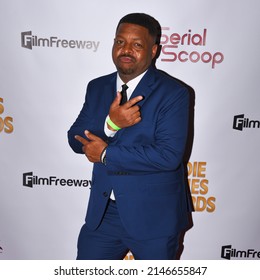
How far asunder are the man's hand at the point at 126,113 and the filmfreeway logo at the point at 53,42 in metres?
0.82

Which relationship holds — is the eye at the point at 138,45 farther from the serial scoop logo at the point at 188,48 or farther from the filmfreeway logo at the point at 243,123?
the filmfreeway logo at the point at 243,123

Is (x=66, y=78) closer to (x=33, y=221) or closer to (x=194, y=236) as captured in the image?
(x=33, y=221)

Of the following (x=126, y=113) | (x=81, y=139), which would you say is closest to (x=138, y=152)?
(x=126, y=113)

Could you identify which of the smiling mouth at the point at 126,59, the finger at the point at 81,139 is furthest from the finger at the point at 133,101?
the finger at the point at 81,139

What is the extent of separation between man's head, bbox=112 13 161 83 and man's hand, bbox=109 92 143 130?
0.20 metres

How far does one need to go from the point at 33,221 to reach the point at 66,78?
1200 mm

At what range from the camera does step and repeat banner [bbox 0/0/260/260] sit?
2.34 m

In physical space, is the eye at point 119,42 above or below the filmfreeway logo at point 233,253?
above

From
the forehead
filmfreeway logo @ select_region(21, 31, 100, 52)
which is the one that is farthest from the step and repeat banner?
the forehead

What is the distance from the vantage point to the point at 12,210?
2.72 m

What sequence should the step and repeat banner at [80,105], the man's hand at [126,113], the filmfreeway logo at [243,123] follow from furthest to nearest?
the filmfreeway logo at [243,123] → the step and repeat banner at [80,105] → the man's hand at [126,113]

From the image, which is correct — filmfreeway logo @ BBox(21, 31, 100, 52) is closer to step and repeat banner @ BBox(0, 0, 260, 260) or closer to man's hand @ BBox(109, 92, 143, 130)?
step and repeat banner @ BBox(0, 0, 260, 260)

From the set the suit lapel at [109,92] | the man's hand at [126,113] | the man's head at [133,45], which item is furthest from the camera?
the suit lapel at [109,92]

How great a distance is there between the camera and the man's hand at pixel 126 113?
67.5 inches
